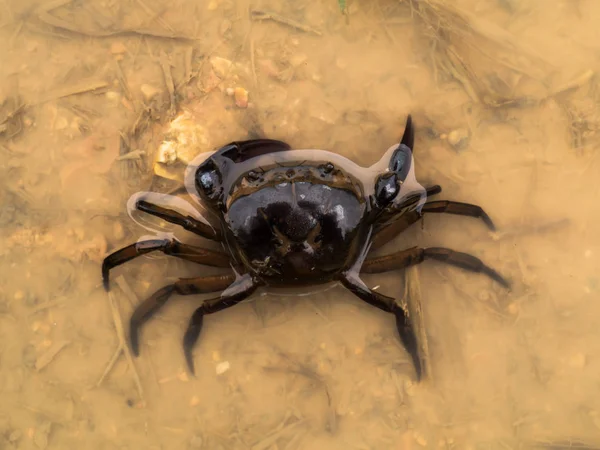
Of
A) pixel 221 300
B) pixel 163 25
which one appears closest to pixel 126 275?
pixel 221 300

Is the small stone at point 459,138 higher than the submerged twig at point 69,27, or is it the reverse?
the submerged twig at point 69,27

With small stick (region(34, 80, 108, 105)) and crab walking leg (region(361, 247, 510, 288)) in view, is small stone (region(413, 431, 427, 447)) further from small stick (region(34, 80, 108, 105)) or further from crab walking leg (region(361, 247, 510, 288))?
small stick (region(34, 80, 108, 105))

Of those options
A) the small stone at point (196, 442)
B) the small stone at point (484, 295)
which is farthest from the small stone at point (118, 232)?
the small stone at point (484, 295)

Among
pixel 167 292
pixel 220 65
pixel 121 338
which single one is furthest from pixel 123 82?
pixel 121 338

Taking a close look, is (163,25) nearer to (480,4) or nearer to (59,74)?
(59,74)

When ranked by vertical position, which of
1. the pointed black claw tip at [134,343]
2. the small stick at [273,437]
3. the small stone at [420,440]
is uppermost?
the pointed black claw tip at [134,343]

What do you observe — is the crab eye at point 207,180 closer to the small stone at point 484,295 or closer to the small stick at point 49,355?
the small stick at point 49,355

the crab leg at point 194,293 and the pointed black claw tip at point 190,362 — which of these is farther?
the pointed black claw tip at point 190,362
